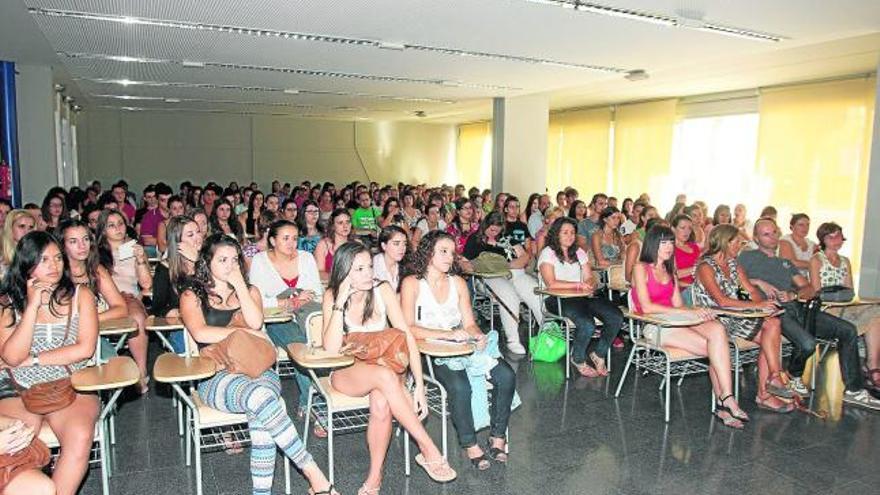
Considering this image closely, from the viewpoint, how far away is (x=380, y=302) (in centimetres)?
355

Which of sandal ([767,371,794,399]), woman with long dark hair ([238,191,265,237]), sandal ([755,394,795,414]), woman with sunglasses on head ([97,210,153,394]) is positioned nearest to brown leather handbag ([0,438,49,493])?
woman with sunglasses on head ([97,210,153,394])

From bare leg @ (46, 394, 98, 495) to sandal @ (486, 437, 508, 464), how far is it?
2085mm

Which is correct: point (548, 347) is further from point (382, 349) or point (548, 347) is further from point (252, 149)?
point (252, 149)

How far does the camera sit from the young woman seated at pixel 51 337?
2863 millimetres

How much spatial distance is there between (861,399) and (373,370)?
380cm

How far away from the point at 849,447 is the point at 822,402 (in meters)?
0.87

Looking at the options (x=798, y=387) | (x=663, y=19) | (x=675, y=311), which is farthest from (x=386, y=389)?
(x=663, y=19)

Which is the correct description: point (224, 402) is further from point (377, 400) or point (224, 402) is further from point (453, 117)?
point (453, 117)

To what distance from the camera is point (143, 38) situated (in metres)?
6.37

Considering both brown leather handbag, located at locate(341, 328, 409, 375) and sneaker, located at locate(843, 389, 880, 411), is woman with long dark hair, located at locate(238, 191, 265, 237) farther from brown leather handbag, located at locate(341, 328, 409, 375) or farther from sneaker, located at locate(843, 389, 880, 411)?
sneaker, located at locate(843, 389, 880, 411)

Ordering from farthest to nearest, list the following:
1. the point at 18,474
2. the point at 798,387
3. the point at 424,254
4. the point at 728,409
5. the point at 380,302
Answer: the point at 798,387 < the point at 728,409 < the point at 424,254 < the point at 380,302 < the point at 18,474

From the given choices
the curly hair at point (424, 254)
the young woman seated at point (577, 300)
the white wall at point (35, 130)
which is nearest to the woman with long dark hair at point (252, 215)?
the white wall at point (35, 130)

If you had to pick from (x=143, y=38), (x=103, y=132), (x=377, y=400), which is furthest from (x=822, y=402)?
(x=103, y=132)

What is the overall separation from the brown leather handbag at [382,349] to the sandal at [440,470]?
529 mm
